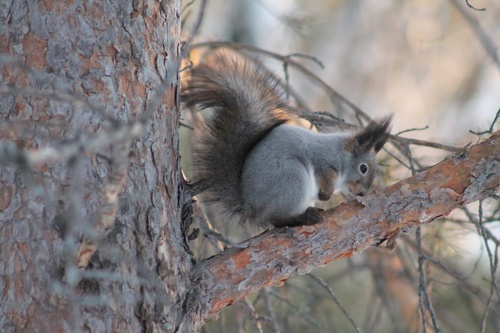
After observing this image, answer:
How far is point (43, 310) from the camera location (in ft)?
4.34

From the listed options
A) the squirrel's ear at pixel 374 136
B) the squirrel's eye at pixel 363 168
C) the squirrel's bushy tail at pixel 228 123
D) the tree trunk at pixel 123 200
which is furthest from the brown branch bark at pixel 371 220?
the squirrel's eye at pixel 363 168

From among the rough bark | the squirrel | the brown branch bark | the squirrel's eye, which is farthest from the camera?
the squirrel's eye

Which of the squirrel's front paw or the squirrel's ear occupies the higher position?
the squirrel's ear

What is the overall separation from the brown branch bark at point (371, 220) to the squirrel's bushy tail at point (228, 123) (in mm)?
324

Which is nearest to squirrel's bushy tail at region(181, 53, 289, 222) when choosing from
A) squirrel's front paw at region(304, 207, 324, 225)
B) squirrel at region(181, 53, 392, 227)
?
squirrel at region(181, 53, 392, 227)

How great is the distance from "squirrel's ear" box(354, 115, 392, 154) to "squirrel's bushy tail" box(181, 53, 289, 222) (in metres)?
0.37

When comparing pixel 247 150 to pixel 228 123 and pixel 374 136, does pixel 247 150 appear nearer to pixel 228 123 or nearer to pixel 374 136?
pixel 228 123

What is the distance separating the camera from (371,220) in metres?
1.63

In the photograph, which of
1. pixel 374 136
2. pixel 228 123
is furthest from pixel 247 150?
pixel 374 136

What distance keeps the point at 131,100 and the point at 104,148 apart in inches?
5.6

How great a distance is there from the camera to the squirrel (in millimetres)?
1859

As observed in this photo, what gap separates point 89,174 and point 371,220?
0.69 metres

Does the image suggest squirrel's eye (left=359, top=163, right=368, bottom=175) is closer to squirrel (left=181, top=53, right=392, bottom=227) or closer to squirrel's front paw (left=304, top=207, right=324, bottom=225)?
squirrel (left=181, top=53, right=392, bottom=227)

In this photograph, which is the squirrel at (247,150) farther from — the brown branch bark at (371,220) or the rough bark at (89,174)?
the rough bark at (89,174)
